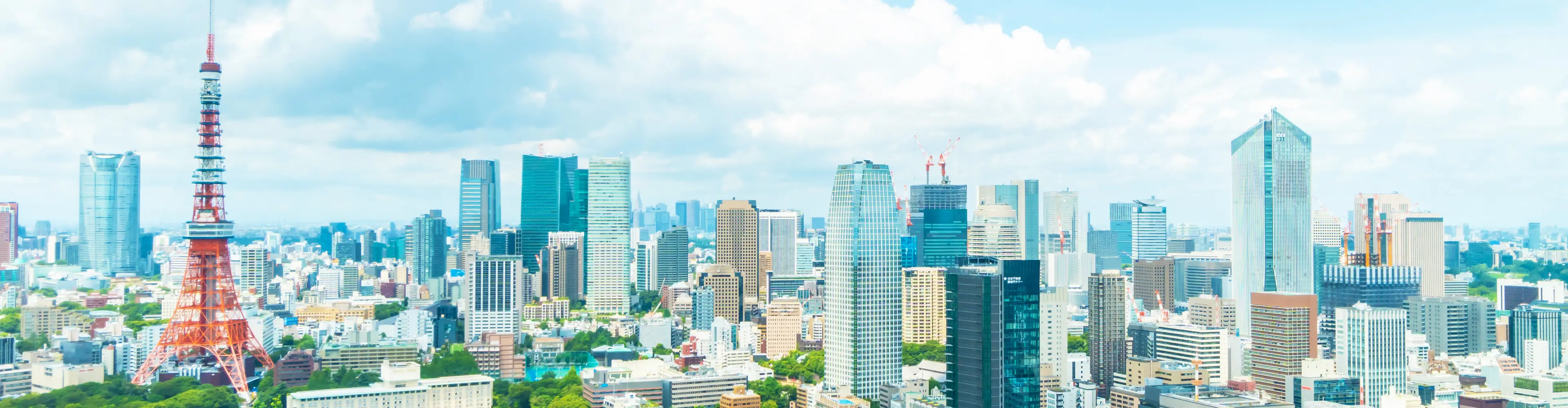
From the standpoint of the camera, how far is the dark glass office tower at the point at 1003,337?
63.6 feet

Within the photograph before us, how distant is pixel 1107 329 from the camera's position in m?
26.4

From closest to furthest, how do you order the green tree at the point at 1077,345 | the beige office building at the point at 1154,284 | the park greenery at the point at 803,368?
1. the park greenery at the point at 803,368
2. the green tree at the point at 1077,345
3. the beige office building at the point at 1154,284

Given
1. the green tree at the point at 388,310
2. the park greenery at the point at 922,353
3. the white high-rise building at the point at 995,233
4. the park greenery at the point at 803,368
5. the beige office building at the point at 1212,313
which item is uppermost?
the white high-rise building at the point at 995,233

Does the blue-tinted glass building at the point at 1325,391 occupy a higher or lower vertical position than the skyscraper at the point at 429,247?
lower

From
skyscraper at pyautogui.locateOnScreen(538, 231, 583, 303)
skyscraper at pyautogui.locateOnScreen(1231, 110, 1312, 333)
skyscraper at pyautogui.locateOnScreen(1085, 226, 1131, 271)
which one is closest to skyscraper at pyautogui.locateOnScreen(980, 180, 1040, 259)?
skyscraper at pyautogui.locateOnScreen(1085, 226, 1131, 271)

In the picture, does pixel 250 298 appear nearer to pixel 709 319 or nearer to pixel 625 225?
pixel 709 319

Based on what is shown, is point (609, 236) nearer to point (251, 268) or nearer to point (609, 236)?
point (609, 236)

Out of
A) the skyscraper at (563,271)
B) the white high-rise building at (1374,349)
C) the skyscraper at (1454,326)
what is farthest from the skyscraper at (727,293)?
the skyscraper at (1454,326)

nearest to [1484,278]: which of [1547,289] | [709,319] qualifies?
[1547,289]

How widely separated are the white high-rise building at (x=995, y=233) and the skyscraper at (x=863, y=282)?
8.25m

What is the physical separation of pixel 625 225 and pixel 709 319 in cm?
1337

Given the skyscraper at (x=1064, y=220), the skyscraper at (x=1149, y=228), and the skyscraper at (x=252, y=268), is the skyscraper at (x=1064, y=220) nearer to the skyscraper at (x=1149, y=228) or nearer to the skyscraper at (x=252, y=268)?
the skyscraper at (x=1149, y=228)

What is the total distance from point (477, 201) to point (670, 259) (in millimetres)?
13982

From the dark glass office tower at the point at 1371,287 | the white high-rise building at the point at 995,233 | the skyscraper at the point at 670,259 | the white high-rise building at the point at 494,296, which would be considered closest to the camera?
the white high-rise building at the point at 995,233
